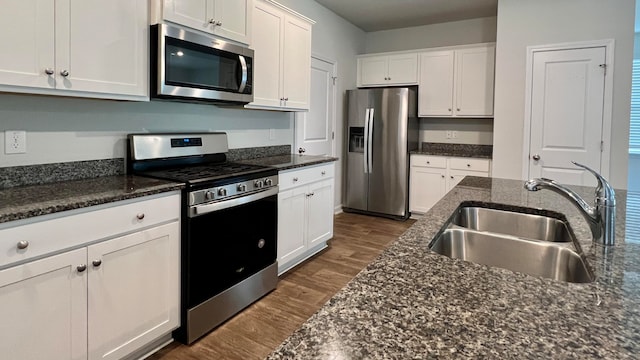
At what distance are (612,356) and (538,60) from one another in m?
4.15

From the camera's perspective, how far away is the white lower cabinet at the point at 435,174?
14.8ft

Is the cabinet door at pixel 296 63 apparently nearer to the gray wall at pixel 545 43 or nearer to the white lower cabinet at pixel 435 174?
the white lower cabinet at pixel 435 174

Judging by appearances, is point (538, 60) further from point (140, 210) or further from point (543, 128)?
point (140, 210)

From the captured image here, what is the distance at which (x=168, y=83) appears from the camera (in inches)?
84.6

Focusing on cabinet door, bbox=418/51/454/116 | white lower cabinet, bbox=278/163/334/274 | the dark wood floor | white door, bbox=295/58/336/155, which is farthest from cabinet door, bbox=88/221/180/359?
cabinet door, bbox=418/51/454/116

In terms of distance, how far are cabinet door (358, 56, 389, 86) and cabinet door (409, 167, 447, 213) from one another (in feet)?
4.54

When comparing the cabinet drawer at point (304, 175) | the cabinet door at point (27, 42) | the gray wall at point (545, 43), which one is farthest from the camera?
the gray wall at point (545, 43)

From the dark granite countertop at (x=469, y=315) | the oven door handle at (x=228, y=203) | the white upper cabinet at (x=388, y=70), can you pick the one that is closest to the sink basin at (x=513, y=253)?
the dark granite countertop at (x=469, y=315)

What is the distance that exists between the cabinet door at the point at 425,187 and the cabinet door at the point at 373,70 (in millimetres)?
1383

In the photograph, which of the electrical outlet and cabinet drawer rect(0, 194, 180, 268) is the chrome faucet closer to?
cabinet drawer rect(0, 194, 180, 268)

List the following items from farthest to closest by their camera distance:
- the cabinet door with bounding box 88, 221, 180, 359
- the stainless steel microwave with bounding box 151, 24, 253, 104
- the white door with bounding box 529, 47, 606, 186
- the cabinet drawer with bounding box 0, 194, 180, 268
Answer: the white door with bounding box 529, 47, 606, 186
the stainless steel microwave with bounding box 151, 24, 253, 104
the cabinet door with bounding box 88, 221, 180, 359
the cabinet drawer with bounding box 0, 194, 180, 268

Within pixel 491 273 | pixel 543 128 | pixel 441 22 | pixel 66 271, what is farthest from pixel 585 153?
pixel 66 271

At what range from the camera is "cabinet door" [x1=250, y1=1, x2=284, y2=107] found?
2928mm

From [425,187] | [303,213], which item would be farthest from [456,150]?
[303,213]
